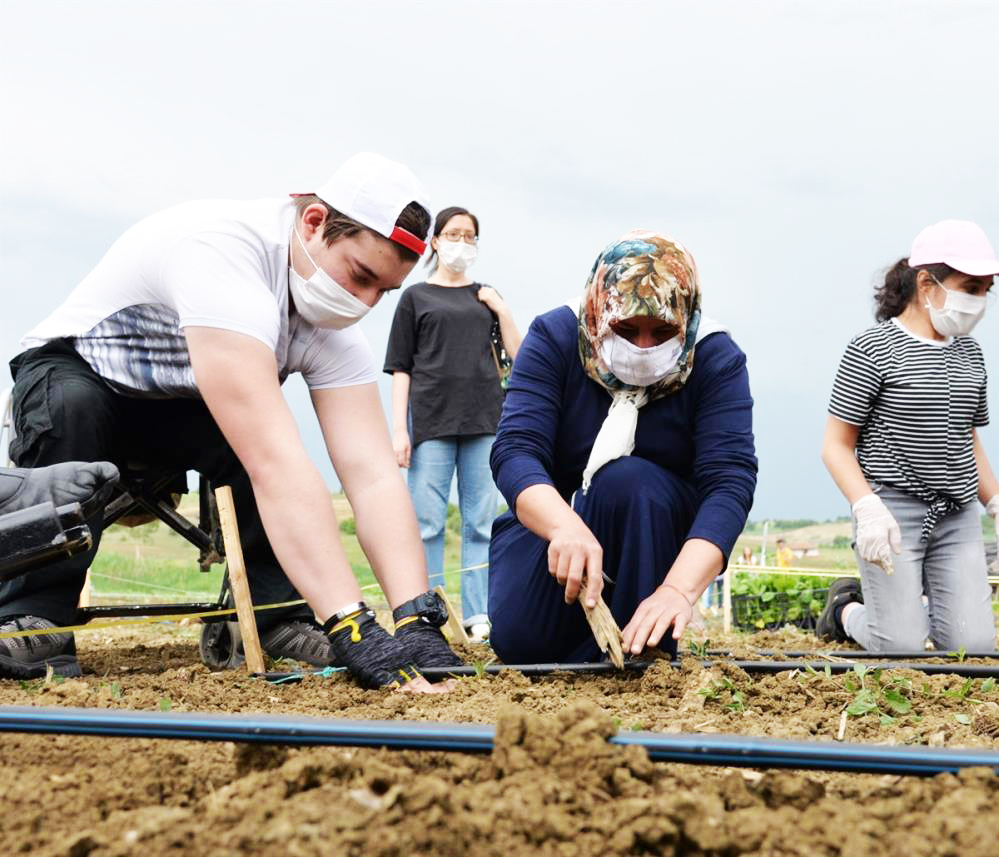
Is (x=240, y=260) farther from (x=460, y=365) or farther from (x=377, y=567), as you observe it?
(x=460, y=365)

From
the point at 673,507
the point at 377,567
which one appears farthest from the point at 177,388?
the point at 673,507

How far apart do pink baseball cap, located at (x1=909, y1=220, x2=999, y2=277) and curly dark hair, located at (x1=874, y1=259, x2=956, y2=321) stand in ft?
0.21

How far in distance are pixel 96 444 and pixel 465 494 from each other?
2.28m

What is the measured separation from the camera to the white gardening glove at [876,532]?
4.02 m

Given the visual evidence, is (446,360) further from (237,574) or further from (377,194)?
(377,194)

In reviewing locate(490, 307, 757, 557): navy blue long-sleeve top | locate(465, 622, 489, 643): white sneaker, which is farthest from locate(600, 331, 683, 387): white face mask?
locate(465, 622, 489, 643): white sneaker

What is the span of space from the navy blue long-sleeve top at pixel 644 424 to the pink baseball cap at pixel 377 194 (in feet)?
1.59

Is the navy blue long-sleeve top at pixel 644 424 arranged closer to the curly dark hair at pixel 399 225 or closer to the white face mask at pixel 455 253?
Result: the curly dark hair at pixel 399 225

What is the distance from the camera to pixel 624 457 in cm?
297

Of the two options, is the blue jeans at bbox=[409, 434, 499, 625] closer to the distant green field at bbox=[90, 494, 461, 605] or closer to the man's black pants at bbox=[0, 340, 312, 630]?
the man's black pants at bbox=[0, 340, 312, 630]

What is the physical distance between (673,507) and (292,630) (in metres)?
1.44

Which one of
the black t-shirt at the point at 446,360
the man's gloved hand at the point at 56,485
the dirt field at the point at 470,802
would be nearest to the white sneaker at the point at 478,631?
the black t-shirt at the point at 446,360

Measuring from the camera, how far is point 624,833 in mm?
1191

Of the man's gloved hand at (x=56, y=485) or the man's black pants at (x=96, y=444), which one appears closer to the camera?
the man's gloved hand at (x=56, y=485)
